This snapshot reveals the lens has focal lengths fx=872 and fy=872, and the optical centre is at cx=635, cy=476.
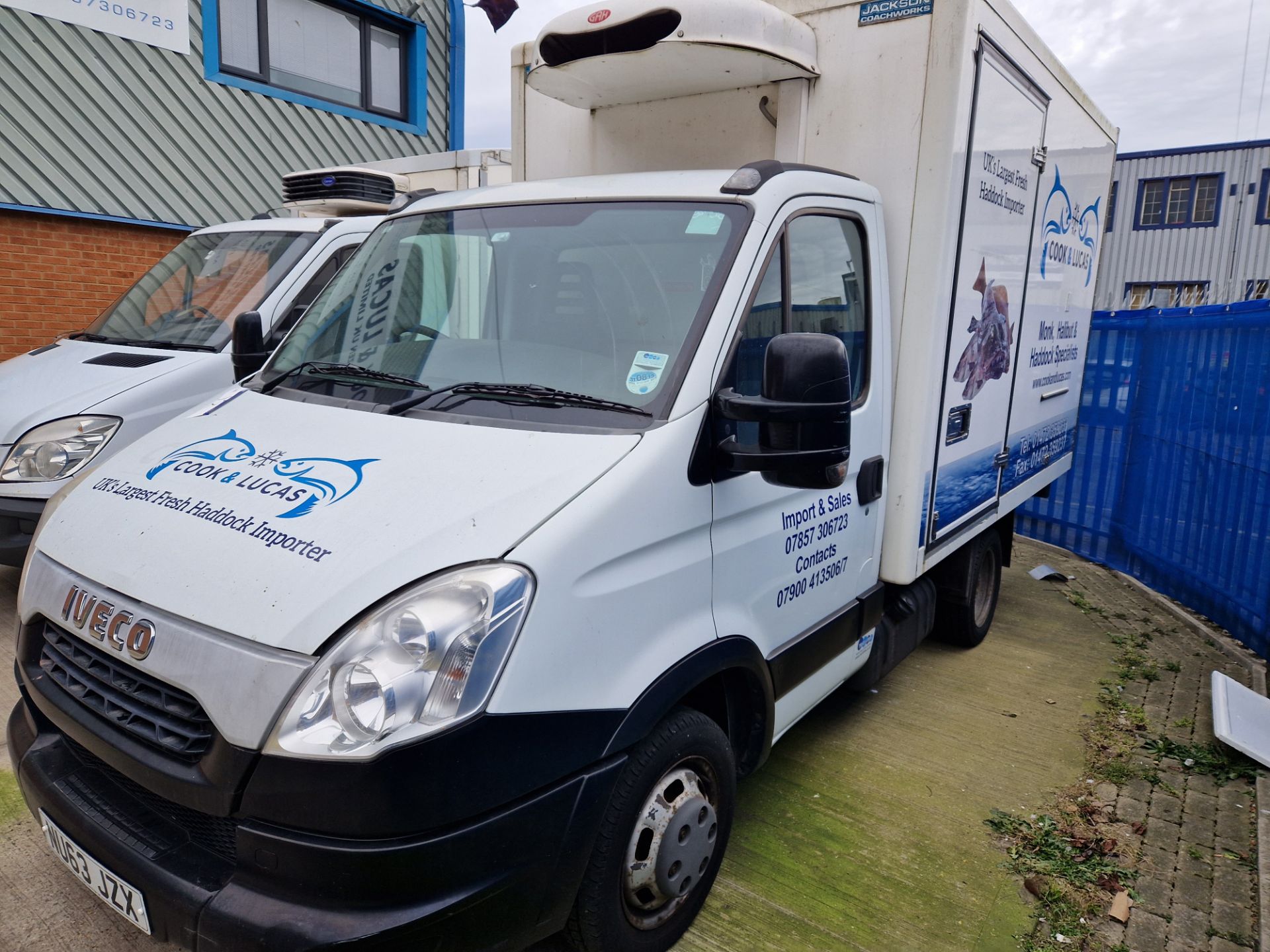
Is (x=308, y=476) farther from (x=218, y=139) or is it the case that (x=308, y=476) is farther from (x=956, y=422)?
(x=218, y=139)

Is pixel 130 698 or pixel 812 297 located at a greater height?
pixel 812 297

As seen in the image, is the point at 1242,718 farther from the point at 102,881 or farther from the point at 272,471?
the point at 102,881

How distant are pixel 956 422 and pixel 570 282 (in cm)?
196

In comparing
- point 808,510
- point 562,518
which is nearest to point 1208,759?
point 808,510

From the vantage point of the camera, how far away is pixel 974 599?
Answer: 199 inches

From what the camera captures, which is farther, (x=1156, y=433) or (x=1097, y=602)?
(x=1156, y=433)

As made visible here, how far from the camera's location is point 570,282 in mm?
2758

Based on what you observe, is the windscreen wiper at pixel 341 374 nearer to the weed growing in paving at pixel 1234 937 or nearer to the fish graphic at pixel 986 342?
the fish graphic at pixel 986 342

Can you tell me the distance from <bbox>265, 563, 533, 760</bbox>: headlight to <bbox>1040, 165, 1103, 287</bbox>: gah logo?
4.09 metres

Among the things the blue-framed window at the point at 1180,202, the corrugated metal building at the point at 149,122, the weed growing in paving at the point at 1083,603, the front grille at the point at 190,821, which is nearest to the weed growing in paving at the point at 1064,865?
the front grille at the point at 190,821

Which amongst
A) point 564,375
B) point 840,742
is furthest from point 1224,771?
point 564,375

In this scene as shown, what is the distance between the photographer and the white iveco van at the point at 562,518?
180 centimetres

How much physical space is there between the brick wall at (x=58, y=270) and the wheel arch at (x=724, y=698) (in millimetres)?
7519

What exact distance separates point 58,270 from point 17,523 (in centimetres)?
516
